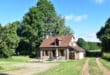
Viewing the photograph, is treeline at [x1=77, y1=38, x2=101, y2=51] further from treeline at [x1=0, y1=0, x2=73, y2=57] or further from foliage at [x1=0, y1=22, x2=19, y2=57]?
foliage at [x1=0, y1=22, x2=19, y2=57]

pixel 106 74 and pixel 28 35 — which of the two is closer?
pixel 106 74

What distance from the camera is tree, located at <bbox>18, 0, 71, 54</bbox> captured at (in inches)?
3369

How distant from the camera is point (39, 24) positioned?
281ft

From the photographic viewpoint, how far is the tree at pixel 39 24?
3369 inches

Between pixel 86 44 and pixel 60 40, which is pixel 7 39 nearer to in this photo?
pixel 60 40

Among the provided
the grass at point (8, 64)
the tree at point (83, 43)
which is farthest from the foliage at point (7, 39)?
the tree at point (83, 43)

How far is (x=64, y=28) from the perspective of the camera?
→ 9388 centimetres

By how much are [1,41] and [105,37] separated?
120 feet

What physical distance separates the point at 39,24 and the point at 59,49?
35.3 feet

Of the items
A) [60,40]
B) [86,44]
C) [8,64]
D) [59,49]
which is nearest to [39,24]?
[60,40]

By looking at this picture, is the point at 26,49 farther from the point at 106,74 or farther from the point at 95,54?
the point at 106,74

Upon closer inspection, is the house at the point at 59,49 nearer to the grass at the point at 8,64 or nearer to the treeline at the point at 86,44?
the grass at the point at 8,64

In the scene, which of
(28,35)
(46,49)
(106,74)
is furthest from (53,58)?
(106,74)

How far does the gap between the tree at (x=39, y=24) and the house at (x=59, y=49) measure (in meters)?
5.79
